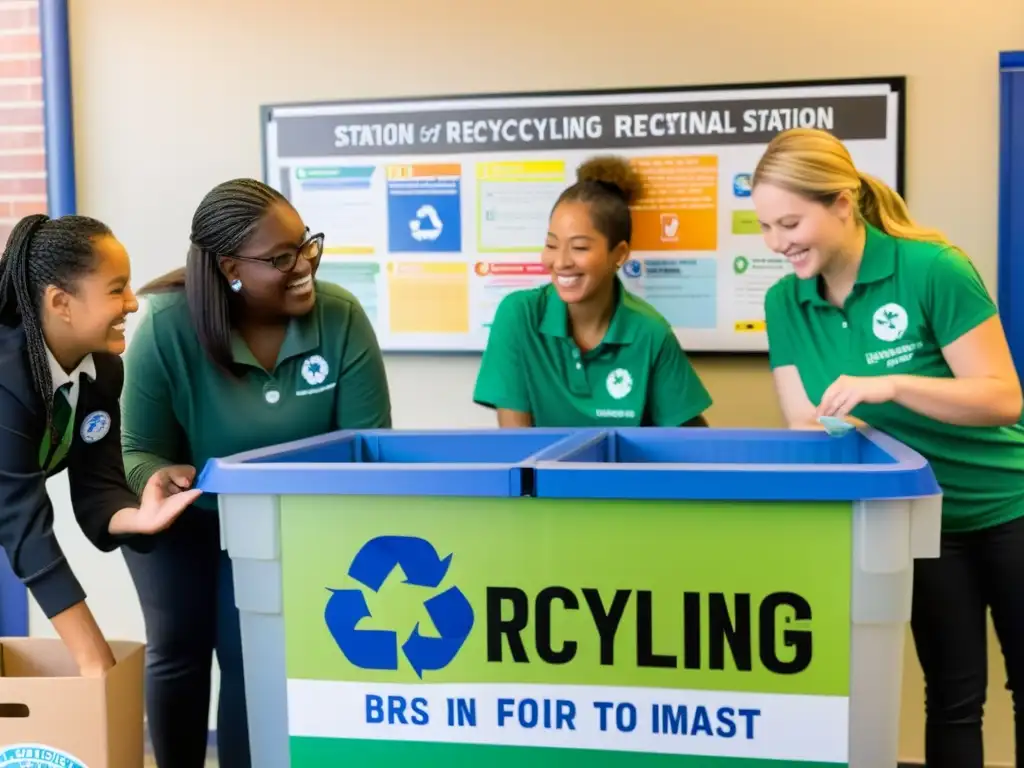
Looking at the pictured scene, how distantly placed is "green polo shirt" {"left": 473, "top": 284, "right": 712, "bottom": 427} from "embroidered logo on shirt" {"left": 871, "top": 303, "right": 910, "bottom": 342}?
0.48 metres

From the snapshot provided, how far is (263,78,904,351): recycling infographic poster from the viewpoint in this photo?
242 centimetres

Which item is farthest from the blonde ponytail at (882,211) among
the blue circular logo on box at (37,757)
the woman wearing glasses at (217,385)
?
the blue circular logo on box at (37,757)

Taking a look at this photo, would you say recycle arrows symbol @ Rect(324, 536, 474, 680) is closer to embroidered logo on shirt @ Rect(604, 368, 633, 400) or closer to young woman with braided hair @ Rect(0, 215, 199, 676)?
young woman with braided hair @ Rect(0, 215, 199, 676)

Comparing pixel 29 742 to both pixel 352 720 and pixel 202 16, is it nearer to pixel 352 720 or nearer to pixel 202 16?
pixel 352 720

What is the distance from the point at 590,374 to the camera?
2053 millimetres

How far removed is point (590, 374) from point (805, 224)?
1.87 ft

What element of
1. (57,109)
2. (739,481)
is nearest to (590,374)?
(739,481)

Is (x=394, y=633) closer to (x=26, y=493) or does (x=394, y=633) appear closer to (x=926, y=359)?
(x=26, y=493)

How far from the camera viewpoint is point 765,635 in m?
1.17

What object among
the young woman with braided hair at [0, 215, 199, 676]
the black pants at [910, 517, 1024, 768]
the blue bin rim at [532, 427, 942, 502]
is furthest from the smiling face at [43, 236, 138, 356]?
the black pants at [910, 517, 1024, 768]

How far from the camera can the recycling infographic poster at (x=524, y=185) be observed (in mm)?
2418

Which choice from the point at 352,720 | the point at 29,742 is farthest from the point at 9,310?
the point at 352,720

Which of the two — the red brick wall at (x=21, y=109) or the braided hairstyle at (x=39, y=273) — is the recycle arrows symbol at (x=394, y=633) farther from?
the red brick wall at (x=21, y=109)

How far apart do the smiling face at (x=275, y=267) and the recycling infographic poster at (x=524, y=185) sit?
2.91 feet
